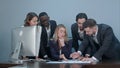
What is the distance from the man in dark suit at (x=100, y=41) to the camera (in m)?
3.32

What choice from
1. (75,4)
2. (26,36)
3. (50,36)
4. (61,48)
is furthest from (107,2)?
(26,36)

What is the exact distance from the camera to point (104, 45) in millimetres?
3309

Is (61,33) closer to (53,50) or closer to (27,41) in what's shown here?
(53,50)

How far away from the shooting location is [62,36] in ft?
12.7

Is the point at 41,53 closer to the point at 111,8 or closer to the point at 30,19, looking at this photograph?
the point at 30,19

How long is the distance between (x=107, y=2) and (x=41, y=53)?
89.1 inches

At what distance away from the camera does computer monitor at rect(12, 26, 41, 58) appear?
9.45ft

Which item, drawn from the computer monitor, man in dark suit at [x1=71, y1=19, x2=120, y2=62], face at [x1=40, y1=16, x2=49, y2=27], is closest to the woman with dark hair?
man in dark suit at [x1=71, y1=19, x2=120, y2=62]

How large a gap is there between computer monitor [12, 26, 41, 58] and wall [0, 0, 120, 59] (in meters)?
2.52

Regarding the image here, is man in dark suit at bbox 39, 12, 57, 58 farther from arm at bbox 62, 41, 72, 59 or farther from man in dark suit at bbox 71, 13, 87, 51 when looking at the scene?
man in dark suit at bbox 71, 13, 87, 51

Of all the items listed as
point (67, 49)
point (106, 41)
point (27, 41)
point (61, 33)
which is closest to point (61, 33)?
point (61, 33)

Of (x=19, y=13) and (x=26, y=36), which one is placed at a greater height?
(x=19, y=13)

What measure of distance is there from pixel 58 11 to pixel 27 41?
272 cm

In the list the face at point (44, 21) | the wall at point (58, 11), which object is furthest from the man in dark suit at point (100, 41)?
the wall at point (58, 11)
